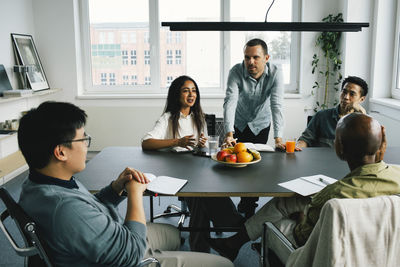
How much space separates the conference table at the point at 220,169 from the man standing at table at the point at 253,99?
49 centimetres

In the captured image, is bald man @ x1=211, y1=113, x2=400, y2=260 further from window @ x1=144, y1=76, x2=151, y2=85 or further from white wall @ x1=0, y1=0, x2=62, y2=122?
window @ x1=144, y1=76, x2=151, y2=85

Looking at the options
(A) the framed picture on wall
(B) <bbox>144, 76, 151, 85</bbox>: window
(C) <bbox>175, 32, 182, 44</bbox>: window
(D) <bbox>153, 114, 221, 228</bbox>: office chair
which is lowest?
(D) <bbox>153, 114, 221, 228</bbox>: office chair

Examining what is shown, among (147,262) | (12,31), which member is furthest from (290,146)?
(12,31)

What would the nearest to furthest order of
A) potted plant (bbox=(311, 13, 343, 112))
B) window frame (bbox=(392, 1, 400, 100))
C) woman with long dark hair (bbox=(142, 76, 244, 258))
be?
woman with long dark hair (bbox=(142, 76, 244, 258)) → window frame (bbox=(392, 1, 400, 100)) → potted plant (bbox=(311, 13, 343, 112))

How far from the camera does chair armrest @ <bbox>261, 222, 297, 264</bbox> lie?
1.51 m

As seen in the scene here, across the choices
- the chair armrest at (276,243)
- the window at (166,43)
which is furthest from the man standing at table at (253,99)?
the window at (166,43)

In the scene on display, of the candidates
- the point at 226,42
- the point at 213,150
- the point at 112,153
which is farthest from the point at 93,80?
the point at 213,150

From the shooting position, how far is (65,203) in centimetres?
113

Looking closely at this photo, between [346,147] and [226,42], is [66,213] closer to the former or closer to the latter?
[346,147]

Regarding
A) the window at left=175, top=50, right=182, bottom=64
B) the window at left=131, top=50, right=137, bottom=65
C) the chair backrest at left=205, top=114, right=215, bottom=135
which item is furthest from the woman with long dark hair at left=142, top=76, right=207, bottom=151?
the window at left=131, top=50, right=137, bottom=65

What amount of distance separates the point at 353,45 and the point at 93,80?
10.7 feet

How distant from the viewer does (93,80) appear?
5148 millimetres

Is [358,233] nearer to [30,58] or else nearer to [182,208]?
[182,208]

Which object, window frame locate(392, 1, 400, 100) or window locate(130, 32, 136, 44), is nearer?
window frame locate(392, 1, 400, 100)
